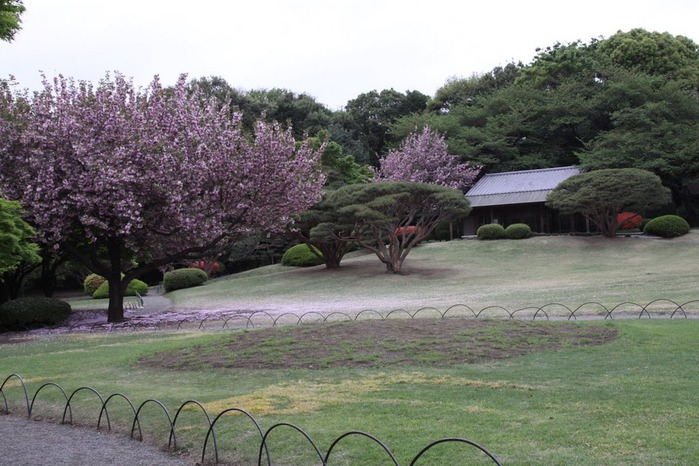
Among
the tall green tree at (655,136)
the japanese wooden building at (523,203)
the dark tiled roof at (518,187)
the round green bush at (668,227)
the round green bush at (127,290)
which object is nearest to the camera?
the round green bush at (668,227)

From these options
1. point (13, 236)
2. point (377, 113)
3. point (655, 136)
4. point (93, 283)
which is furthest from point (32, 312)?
point (377, 113)

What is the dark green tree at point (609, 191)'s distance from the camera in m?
36.4

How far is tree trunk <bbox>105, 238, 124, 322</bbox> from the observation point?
24.0 metres

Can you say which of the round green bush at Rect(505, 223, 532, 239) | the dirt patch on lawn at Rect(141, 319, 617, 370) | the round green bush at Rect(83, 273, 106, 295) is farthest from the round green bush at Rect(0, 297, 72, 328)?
the round green bush at Rect(505, 223, 532, 239)

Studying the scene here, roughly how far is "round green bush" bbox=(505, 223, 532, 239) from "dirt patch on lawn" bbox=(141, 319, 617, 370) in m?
28.6

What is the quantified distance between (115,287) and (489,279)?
55.8ft

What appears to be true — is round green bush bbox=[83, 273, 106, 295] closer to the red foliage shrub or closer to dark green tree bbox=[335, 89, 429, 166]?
the red foliage shrub

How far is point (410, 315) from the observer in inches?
783

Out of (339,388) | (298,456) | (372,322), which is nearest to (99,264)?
(372,322)

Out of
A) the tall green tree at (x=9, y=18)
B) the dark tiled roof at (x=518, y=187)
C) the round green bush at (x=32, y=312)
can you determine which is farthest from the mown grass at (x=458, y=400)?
the dark tiled roof at (x=518, y=187)

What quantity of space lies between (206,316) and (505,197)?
27.7 m

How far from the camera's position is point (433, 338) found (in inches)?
512

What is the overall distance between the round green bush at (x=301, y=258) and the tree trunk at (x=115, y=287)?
18.5 metres

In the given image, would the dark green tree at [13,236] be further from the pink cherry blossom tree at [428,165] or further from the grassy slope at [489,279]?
the pink cherry blossom tree at [428,165]
